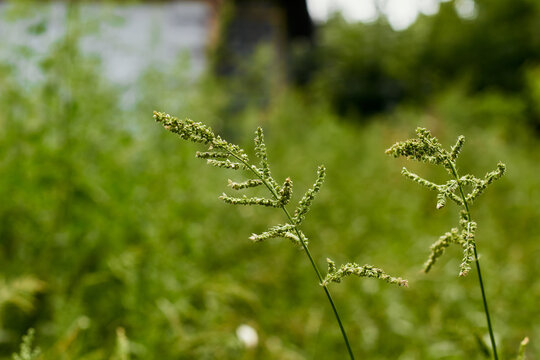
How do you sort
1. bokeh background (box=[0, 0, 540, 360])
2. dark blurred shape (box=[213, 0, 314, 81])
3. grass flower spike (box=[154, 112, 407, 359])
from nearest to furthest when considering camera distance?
grass flower spike (box=[154, 112, 407, 359])
bokeh background (box=[0, 0, 540, 360])
dark blurred shape (box=[213, 0, 314, 81])

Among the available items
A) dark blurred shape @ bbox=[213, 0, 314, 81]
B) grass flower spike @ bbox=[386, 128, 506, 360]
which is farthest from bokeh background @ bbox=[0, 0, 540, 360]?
dark blurred shape @ bbox=[213, 0, 314, 81]

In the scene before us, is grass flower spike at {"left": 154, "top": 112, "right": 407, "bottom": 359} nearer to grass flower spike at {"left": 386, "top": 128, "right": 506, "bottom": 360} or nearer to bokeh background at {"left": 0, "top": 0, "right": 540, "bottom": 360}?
grass flower spike at {"left": 386, "top": 128, "right": 506, "bottom": 360}

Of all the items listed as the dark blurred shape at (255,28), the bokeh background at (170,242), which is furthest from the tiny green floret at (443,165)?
the dark blurred shape at (255,28)

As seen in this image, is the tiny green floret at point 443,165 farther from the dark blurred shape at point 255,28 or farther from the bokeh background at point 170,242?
the dark blurred shape at point 255,28

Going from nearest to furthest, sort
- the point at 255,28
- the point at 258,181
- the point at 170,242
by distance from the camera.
Result: the point at 258,181 < the point at 170,242 < the point at 255,28

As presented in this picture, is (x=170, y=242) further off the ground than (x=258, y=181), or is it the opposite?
(x=170, y=242)

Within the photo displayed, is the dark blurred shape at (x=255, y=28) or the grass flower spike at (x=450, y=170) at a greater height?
the dark blurred shape at (x=255, y=28)

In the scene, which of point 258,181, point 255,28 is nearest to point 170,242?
point 258,181

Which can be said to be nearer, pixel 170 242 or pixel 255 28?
pixel 170 242

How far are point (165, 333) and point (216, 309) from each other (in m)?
0.27

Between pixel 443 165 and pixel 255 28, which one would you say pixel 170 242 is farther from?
pixel 255 28

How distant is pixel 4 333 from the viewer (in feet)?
5.82

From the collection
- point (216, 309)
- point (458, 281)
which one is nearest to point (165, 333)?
point (216, 309)

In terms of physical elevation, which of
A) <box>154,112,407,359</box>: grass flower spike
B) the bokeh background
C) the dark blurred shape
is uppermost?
the dark blurred shape
